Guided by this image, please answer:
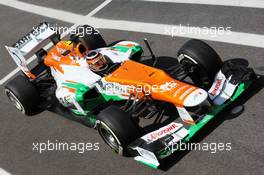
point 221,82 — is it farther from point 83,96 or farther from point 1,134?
point 1,134

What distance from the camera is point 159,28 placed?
11391mm

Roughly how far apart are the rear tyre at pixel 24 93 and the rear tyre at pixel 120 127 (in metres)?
2.30

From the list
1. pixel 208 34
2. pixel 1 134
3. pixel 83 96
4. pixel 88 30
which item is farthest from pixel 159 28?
pixel 1 134

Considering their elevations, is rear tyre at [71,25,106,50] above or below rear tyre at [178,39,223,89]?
below

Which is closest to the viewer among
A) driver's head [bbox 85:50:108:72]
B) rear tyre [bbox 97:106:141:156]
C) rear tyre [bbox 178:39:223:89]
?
rear tyre [bbox 97:106:141:156]

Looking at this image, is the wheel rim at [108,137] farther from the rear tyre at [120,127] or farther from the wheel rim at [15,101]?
the wheel rim at [15,101]

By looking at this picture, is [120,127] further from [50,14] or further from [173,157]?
[50,14]

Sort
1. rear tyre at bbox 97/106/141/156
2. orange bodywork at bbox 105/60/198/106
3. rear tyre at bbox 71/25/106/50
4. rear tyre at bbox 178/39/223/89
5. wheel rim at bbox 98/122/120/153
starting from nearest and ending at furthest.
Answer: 1. rear tyre at bbox 97/106/141/156
2. orange bodywork at bbox 105/60/198/106
3. wheel rim at bbox 98/122/120/153
4. rear tyre at bbox 178/39/223/89
5. rear tyre at bbox 71/25/106/50

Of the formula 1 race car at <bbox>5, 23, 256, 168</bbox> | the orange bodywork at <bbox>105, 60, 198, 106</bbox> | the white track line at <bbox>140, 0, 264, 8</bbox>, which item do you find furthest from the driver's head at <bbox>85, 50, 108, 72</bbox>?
the white track line at <bbox>140, 0, 264, 8</bbox>

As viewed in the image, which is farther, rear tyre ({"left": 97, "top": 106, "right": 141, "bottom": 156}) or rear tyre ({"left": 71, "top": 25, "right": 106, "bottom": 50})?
rear tyre ({"left": 71, "top": 25, "right": 106, "bottom": 50})

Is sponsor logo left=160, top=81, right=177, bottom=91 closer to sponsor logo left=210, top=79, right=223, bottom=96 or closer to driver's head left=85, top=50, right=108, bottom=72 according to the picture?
sponsor logo left=210, top=79, right=223, bottom=96

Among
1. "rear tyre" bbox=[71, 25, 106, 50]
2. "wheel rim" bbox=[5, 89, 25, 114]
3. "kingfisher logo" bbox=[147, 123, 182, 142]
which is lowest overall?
"wheel rim" bbox=[5, 89, 25, 114]

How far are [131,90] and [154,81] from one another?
18.2 inches

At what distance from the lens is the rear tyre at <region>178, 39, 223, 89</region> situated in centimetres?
813
